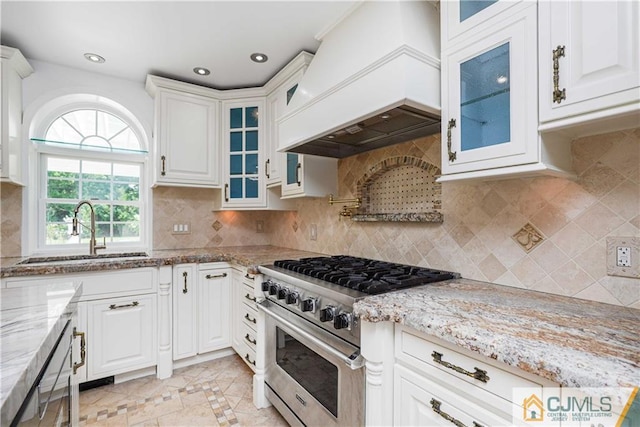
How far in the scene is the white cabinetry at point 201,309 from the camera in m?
2.42

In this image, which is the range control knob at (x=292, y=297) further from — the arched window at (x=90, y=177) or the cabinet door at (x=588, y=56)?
the arched window at (x=90, y=177)

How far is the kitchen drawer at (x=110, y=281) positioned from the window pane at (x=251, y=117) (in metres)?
1.57

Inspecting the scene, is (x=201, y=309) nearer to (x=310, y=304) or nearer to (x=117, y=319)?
(x=117, y=319)

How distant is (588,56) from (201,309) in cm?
270

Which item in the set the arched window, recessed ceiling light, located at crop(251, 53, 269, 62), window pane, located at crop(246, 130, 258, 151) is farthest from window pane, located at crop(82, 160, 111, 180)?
recessed ceiling light, located at crop(251, 53, 269, 62)

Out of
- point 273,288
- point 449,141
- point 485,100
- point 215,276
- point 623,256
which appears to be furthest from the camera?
point 215,276

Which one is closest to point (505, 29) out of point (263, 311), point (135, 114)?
point (263, 311)

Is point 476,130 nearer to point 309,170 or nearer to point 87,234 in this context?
point 309,170

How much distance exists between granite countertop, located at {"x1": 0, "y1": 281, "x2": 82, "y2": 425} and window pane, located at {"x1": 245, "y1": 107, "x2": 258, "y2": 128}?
6.84ft

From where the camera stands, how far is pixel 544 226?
1.31 meters

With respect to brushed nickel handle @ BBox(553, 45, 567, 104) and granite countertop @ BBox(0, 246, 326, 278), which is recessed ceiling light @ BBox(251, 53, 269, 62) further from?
brushed nickel handle @ BBox(553, 45, 567, 104)

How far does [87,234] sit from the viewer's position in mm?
2807

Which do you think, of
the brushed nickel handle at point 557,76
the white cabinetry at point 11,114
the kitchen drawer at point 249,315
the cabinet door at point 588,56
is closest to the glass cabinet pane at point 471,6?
the cabinet door at point 588,56

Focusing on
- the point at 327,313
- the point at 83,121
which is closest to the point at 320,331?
the point at 327,313
